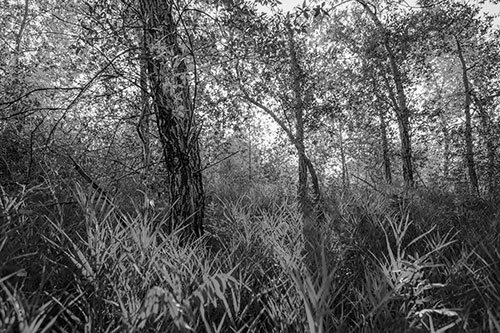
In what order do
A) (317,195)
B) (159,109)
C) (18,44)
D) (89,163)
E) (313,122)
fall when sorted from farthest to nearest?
(18,44) < (313,122) < (317,195) < (89,163) < (159,109)

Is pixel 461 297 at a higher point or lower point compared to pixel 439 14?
lower

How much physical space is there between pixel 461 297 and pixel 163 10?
9.46 ft

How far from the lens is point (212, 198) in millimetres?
5246

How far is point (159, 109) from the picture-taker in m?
2.42

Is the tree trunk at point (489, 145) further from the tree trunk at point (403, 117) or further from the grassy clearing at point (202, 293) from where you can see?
the grassy clearing at point (202, 293)

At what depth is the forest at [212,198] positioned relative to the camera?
1202 millimetres

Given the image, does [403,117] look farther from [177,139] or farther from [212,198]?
[177,139]

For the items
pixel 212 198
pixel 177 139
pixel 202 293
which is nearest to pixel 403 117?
pixel 212 198

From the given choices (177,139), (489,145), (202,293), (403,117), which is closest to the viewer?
(202,293)

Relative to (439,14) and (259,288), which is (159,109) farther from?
(439,14)

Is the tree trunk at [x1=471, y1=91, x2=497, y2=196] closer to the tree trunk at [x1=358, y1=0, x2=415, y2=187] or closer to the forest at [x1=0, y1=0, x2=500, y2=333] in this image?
the forest at [x1=0, y1=0, x2=500, y2=333]

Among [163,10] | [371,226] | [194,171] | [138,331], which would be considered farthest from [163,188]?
[138,331]

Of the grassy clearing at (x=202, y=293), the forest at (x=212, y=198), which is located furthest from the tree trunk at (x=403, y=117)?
the grassy clearing at (x=202, y=293)

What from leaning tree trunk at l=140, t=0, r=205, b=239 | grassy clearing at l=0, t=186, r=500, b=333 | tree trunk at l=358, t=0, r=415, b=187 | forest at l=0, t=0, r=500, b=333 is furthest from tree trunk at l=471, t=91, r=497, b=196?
leaning tree trunk at l=140, t=0, r=205, b=239
